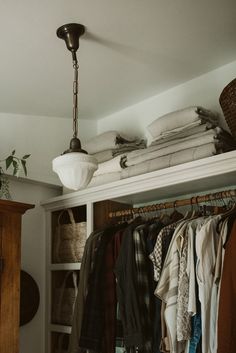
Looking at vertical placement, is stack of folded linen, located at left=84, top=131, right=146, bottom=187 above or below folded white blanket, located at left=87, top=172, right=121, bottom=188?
above

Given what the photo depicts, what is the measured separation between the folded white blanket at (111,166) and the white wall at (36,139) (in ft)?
1.60

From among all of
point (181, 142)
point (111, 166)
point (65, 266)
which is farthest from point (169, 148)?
point (65, 266)

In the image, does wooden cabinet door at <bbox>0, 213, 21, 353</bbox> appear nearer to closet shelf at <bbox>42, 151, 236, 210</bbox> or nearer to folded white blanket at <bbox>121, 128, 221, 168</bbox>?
closet shelf at <bbox>42, 151, 236, 210</bbox>

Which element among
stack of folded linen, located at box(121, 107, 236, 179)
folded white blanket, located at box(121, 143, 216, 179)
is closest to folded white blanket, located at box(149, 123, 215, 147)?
stack of folded linen, located at box(121, 107, 236, 179)

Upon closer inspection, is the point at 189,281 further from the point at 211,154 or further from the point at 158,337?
the point at 211,154

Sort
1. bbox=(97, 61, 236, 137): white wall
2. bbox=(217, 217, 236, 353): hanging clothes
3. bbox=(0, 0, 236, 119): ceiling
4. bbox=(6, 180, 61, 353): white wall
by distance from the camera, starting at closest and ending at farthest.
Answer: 1. bbox=(217, 217, 236, 353): hanging clothes
2. bbox=(0, 0, 236, 119): ceiling
3. bbox=(97, 61, 236, 137): white wall
4. bbox=(6, 180, 61, 353): white wall

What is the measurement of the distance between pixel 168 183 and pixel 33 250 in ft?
3.87

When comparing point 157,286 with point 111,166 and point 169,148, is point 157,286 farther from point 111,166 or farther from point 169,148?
point 111,166

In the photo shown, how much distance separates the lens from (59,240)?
9.34 ft

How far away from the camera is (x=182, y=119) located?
2.30 metres

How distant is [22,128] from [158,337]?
1.59m

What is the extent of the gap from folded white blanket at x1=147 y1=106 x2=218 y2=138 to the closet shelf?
311 mm

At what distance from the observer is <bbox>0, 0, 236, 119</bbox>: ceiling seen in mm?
1768

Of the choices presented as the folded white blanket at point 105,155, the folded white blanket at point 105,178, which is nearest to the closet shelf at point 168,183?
the folded white blanket at point 105,178
